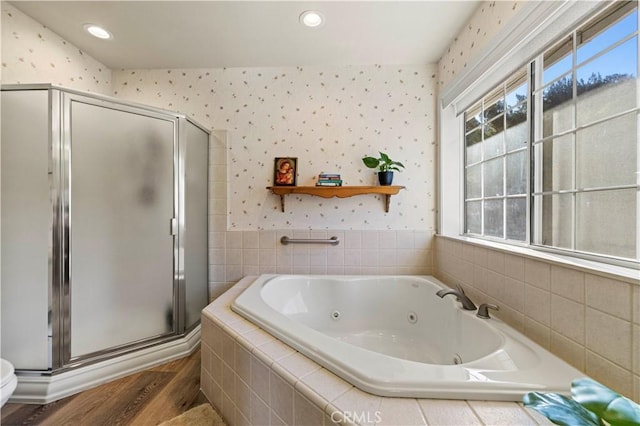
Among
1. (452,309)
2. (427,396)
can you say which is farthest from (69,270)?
(452,309)

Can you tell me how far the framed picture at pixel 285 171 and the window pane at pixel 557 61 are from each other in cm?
158

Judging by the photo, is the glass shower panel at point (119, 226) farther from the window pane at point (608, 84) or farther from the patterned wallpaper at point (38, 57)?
the window pane at point (608, 84)

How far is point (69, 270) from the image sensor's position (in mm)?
1368

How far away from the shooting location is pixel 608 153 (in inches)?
35.0

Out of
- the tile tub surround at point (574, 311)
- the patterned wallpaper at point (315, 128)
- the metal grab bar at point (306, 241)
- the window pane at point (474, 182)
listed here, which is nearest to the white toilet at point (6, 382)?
the patterned wallpaper at point (315, 128)

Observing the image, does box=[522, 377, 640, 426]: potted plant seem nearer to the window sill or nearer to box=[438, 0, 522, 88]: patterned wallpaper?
the window sill

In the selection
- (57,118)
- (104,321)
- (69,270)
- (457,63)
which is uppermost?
(457,63)

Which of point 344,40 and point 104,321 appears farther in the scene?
point 344,40

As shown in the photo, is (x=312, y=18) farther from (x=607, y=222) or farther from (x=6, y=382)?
(x=6, y=382)

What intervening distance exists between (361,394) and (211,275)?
1.74 metres

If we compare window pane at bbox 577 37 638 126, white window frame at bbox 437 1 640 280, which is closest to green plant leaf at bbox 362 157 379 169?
white window frame at bbox 437 1 640 280

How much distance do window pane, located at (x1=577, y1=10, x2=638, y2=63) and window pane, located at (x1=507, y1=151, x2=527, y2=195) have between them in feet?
1.47

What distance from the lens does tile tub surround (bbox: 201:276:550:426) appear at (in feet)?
2.05

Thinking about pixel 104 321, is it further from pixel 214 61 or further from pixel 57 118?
pixel 214 61
